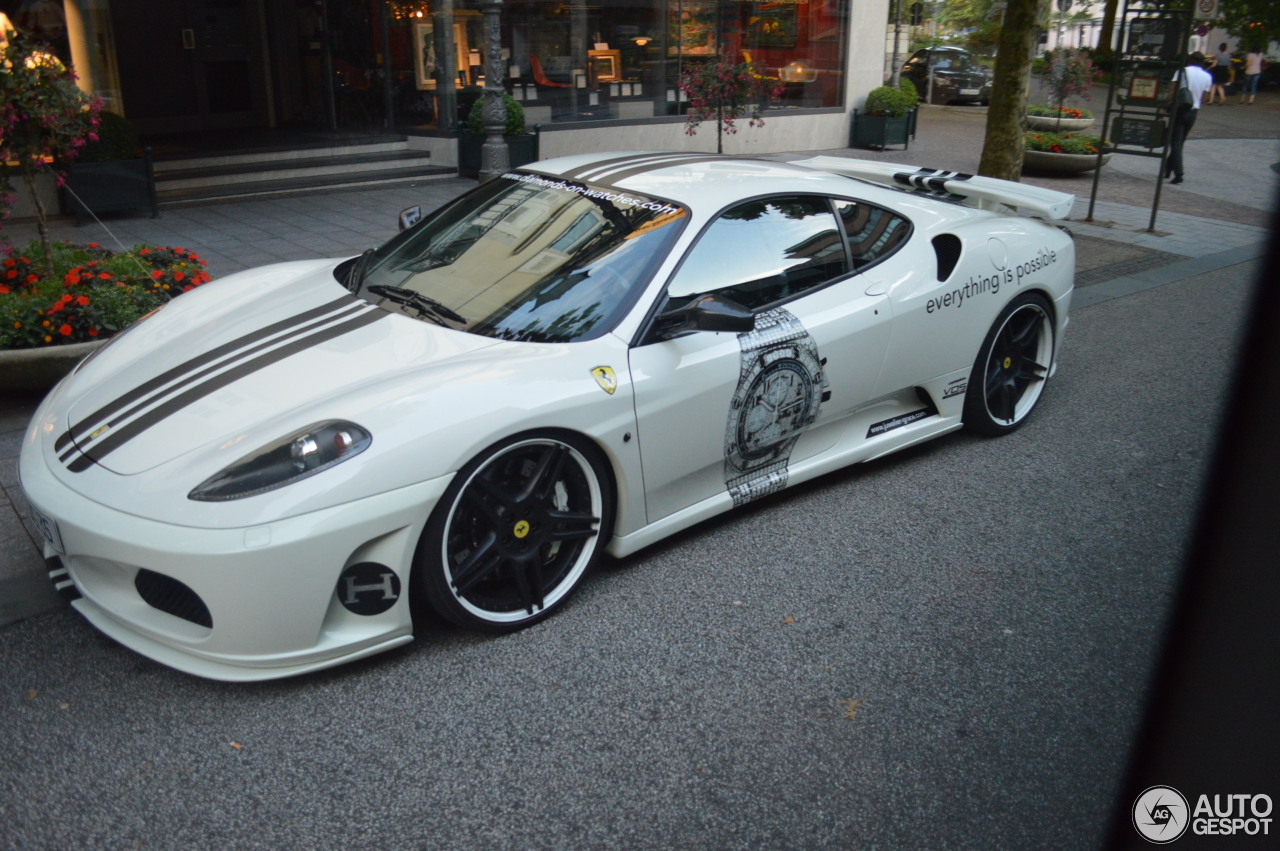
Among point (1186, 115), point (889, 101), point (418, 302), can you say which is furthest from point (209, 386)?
point (889, 101)

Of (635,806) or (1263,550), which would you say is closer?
(635,806)

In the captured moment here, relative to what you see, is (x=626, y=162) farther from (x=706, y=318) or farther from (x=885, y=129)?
(x=885, y=129)

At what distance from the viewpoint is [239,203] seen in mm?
11992

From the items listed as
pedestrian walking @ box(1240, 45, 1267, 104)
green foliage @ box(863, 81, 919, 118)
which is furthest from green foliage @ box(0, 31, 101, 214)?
pedestrian walking @ box(1240, 45, 1267, 104)

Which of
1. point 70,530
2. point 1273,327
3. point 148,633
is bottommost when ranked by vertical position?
point 148,633

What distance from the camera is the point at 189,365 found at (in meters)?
3.66

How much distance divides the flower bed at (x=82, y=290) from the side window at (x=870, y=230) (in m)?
3.83

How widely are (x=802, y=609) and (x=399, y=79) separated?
1324 cm

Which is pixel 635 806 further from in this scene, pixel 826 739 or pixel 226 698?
pixel 226 698

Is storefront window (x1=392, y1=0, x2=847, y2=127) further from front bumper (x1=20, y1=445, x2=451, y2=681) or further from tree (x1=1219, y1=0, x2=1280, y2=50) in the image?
front bumper (x1=20, y1=445, x2=451, y2=681)

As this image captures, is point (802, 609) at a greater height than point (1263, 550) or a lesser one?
lesser

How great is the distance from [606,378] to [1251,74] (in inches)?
1251

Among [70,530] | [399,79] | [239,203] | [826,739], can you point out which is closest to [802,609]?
[826,739]

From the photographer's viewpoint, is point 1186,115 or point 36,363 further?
point 1186,115
